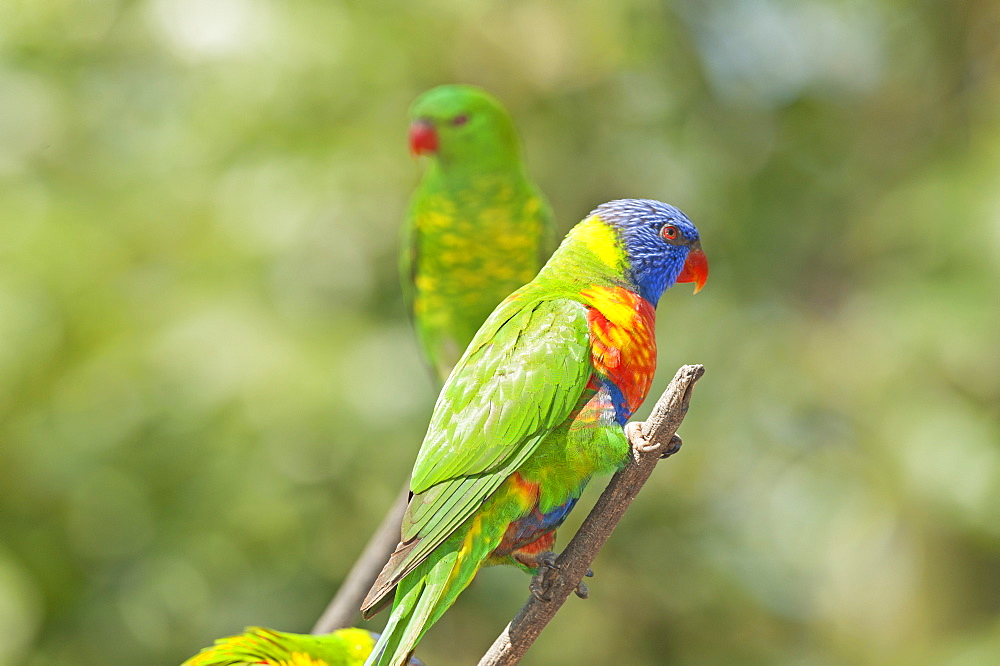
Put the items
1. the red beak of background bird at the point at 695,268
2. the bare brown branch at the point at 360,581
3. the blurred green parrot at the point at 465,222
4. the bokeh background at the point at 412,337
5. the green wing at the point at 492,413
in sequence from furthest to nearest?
the bokeh background at the point at 412,337, the blurred green parrot at the point at 465,222, the bare brown branch at the point at 360,581, the red beak of background bird at the point at 695,268, the green wing at the point at 492,413

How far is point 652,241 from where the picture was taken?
1.42m

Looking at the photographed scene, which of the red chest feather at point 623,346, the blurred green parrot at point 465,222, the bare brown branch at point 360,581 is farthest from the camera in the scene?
the blurred green parrot at point 465,222

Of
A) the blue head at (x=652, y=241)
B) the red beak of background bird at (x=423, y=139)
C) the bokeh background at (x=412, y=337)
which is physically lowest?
the bokeh background at (x=412, y=337)

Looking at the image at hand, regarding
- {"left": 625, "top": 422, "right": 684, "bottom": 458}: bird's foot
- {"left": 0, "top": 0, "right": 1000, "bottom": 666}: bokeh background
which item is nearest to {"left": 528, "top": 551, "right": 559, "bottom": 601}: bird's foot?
{"left": 625, "top": 422, "right": 684, "bottom": 458}: bird's foot

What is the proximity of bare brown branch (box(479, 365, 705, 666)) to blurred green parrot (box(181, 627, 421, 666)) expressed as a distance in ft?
1.24

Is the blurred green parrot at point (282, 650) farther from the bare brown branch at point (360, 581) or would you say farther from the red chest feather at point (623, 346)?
the red chest feather at point (623, 346)

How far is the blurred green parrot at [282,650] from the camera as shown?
5.16 ft

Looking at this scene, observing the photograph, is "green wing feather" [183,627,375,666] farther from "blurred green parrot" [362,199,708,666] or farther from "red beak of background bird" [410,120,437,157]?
"red beak of background bird" [410,120,437,157]

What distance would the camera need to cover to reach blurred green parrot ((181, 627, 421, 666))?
1.57m

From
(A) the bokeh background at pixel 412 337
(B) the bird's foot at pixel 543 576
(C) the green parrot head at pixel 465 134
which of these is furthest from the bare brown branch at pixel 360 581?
(A) the bokeh background at pixel 412 337

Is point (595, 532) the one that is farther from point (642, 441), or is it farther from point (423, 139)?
Result: point (423, 139)

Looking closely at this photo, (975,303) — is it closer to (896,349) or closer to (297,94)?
(896,349)


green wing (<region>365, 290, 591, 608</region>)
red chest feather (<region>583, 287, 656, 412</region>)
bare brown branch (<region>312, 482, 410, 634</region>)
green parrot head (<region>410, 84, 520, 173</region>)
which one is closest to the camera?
green wing (<region>365, 290, 591, 608</region>)

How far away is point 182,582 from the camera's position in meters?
4.07
